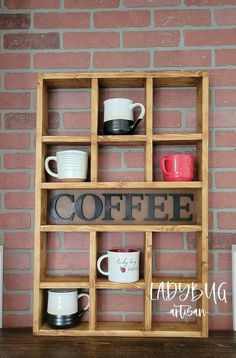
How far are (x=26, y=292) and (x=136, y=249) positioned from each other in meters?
0.46

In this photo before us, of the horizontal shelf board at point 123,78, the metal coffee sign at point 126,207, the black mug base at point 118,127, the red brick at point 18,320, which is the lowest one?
the red brick at point 18,320

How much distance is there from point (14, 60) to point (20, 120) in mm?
242

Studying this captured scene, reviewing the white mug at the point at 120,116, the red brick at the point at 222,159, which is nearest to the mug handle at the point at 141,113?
the white mug at the point at 120,116

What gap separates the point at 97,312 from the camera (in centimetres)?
137

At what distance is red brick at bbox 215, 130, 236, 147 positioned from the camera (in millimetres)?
1372

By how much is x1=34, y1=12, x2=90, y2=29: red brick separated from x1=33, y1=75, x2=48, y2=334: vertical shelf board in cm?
28

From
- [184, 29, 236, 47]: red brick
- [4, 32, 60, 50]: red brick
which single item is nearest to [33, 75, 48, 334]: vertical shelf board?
[4, 32, 60, 50]: red brick

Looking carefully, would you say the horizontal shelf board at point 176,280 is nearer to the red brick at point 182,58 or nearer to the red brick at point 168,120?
the red brick at point 168,120

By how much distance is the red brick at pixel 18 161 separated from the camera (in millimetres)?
1390

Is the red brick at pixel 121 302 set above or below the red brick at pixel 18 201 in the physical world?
below

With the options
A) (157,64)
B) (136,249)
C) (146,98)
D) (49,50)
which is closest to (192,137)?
(146,98)

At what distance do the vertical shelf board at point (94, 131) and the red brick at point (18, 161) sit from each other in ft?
0.90

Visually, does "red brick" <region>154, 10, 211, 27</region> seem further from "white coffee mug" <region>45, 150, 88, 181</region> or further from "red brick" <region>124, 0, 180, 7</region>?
"white coffee mug" <region>45, 150, 88, 181</region>

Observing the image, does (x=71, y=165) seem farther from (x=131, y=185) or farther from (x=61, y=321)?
(x=61, y=321)
